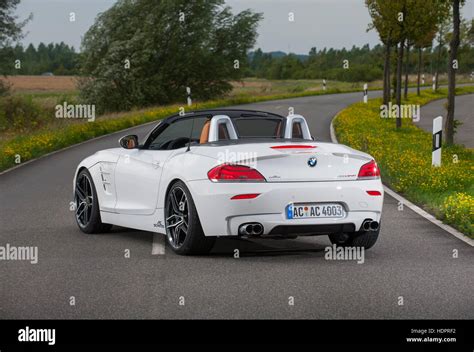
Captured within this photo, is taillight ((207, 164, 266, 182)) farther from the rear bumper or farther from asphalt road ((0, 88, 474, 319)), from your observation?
asphalt road ((0, 88, 474, 319))

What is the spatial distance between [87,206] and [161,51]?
46.4 metres

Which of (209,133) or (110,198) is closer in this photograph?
(209,133)

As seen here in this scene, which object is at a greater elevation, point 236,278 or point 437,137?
point 437,137

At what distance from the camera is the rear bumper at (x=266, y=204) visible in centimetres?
865

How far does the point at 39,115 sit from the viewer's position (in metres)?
43.2

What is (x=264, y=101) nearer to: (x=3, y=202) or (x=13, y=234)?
(x=3, y=202)

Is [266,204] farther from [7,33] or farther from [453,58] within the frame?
[7,33]

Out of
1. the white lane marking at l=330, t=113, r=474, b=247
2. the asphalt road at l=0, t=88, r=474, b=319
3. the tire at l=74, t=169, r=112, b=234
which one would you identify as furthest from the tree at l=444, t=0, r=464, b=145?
the tire at l=74, t=169, r=112, b=234

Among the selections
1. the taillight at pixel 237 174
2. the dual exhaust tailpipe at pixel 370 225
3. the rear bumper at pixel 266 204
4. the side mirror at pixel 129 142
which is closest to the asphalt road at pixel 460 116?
the side mirror at pixel 129 142

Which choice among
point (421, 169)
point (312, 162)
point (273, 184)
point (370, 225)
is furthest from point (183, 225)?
point (421, 169)

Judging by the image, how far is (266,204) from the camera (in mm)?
8641

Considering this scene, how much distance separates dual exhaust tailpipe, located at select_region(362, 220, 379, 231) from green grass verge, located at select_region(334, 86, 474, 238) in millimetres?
2291
